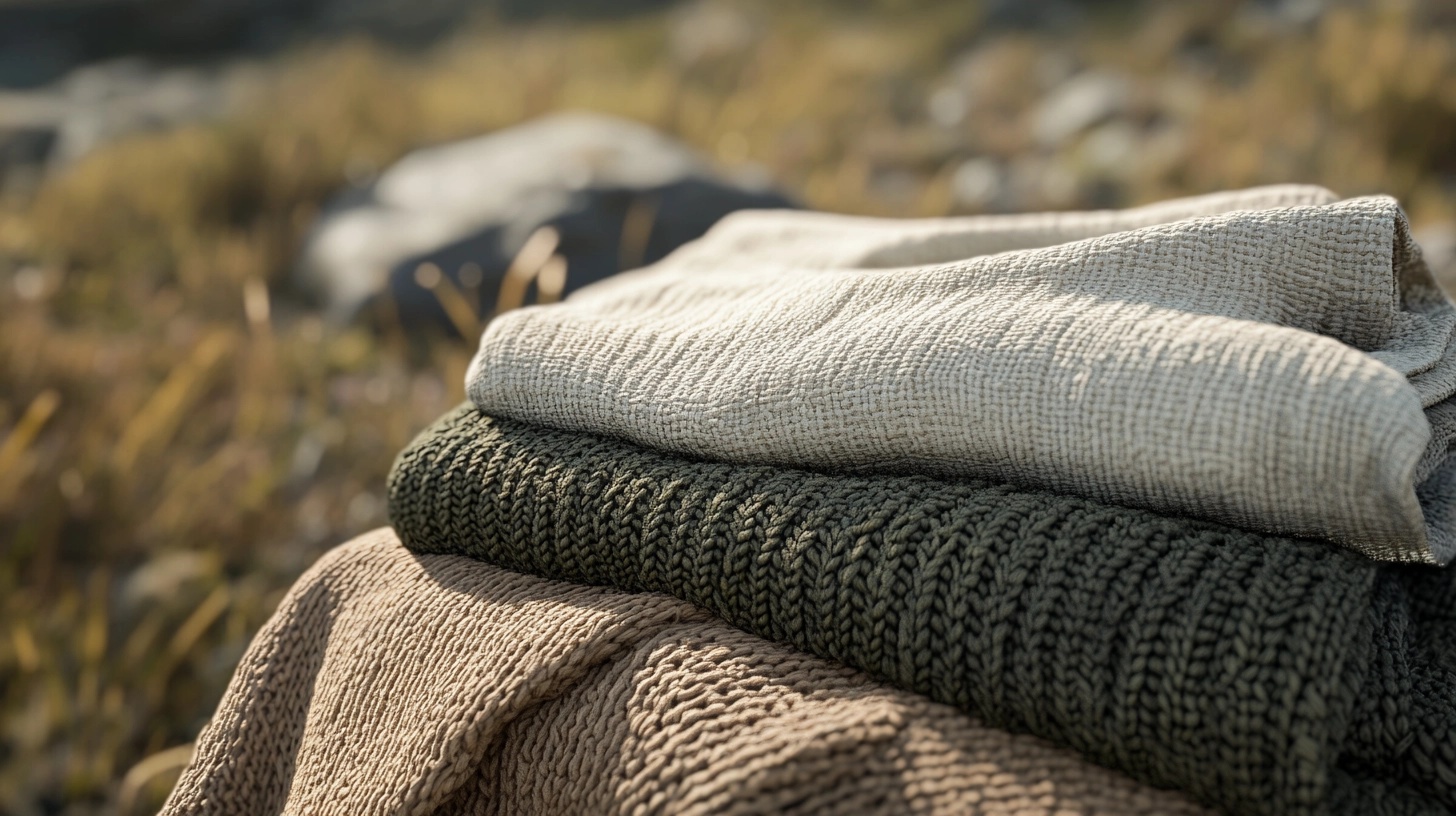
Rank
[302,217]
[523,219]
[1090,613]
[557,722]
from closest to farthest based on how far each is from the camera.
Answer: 1. [1090,613]
2. [557,722]
3. [523,219]
4. [302,217]

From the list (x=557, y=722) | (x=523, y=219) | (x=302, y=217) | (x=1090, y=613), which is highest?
(x=1090, y=613)

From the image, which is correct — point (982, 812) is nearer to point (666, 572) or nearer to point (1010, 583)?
point (1010, 583)

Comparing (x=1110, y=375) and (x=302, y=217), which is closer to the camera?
(x=1110, y=375)

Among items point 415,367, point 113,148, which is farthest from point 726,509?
point 113,148

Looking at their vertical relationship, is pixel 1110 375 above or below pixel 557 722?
above

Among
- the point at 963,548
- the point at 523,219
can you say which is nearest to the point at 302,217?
the point at 523,219

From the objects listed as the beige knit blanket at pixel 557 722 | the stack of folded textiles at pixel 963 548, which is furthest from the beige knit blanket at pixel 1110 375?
the beige knit blanket at pixel 557 722

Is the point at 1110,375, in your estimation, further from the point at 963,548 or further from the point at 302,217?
the point at 302,217

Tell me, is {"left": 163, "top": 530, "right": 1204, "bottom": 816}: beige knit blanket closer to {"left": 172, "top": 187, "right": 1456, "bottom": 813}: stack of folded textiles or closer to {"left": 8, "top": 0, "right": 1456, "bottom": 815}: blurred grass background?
{"left": 172, "top": 187, "right": 1456, "bottom": 813}: stack of folded textiles

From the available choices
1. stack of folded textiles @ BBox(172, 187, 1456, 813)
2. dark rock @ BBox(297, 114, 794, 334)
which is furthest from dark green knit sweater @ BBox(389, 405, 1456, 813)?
dark rock @ BBox(297, 114, 794, 334)

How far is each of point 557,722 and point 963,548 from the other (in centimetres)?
25

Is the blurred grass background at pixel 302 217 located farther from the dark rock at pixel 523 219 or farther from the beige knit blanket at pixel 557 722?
the beige knit blanket at pixel 557 722

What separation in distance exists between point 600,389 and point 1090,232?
408 mm

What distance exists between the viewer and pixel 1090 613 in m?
0.46
